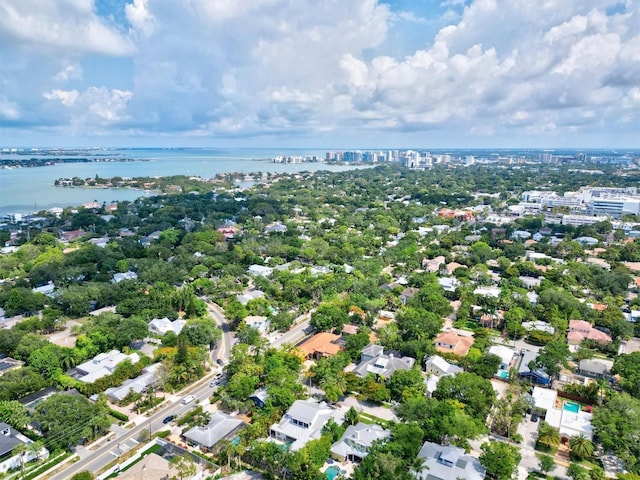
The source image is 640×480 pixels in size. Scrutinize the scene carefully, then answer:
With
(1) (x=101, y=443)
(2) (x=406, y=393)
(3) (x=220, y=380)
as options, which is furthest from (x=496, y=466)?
(1) (x=101, y=443)

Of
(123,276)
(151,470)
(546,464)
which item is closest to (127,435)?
(151,470)

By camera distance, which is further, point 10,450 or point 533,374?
point 533,374

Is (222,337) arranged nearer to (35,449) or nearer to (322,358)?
(322,358)

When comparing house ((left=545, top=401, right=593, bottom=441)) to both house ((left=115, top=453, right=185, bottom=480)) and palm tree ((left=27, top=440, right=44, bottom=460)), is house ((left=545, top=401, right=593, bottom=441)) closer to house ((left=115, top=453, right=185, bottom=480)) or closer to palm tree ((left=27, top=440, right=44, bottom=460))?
house ((left=115, top=453, right=185, bottom=480))

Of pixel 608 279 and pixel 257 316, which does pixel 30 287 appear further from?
pixel 608 279

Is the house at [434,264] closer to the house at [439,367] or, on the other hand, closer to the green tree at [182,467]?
Answer: the house at [439,367]

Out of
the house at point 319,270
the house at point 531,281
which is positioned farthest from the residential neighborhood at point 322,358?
the house at point 319,270
